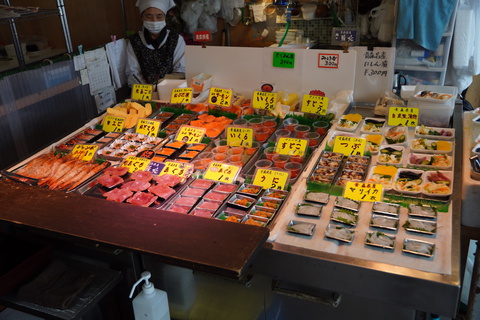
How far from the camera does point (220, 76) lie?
14.1 feet

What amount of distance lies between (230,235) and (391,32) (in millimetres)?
5827

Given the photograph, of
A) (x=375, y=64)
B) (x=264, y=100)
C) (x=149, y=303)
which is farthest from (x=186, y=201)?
(x=375, y=64)

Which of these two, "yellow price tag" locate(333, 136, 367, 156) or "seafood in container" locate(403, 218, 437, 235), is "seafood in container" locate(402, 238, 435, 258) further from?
"yellow price tag" locate(333, 136, 367, 156)

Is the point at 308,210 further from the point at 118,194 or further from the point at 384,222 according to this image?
the point at 118,194

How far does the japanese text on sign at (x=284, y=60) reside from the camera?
12.7 feet

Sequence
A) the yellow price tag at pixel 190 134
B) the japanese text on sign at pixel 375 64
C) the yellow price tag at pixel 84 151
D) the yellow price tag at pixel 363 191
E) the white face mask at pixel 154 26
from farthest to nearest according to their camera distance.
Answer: the white face mask at pixel 154 26
the japanese text on sign at pixel 375 64
the yellow price tag at pixel 190 134
the yellow price tag at pixel 84 151
the yellow price tag at pixel 363 191

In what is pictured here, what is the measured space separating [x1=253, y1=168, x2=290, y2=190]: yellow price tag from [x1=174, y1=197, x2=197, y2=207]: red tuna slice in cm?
40

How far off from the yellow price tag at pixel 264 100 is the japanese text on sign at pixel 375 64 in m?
0.84

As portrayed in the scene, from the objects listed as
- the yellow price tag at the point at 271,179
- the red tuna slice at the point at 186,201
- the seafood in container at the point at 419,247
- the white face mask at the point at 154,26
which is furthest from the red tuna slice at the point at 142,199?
the white face mask at the point at 154,26

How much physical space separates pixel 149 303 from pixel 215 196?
85 centimetres

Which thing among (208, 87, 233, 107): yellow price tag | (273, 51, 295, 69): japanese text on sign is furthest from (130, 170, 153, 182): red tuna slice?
(273, 51, 295, 69): japanese text on sign

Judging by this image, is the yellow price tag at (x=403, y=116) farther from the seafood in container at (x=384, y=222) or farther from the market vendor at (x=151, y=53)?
the market vendor at (x=151, y=53)

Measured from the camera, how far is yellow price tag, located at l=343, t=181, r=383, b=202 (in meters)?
2.44

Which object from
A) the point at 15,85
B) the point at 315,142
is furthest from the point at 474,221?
the point at 15,85
